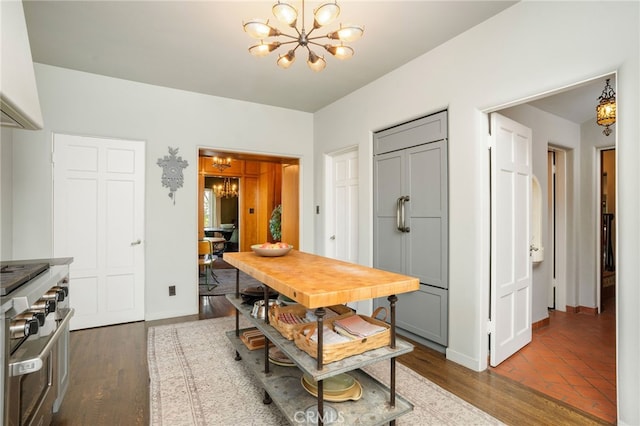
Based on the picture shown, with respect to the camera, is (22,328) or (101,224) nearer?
(22,328)

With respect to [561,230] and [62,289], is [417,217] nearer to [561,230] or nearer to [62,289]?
[561,230]

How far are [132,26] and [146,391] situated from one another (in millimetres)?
2953

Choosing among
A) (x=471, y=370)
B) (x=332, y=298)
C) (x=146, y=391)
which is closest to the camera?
(x=332, y=298)

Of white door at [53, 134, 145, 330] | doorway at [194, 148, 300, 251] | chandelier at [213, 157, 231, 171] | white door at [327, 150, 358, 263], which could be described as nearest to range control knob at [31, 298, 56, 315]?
white door at [53, 134, 145, 330]

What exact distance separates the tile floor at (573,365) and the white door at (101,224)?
401cm

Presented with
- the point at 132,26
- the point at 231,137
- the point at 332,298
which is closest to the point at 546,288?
the point at 332,298

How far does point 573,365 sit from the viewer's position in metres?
2.75

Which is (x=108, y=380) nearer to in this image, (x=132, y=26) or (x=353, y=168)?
(x=132, y=26)

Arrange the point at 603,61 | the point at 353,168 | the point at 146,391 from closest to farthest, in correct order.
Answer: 1. the point at 603,61
2. the point at 146,391
3. the point at 353,168

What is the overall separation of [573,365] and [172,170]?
15.3 ft

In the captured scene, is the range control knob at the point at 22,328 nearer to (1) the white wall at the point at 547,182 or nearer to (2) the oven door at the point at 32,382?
(2) the oven door at the point at 32,382

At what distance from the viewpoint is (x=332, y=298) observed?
1443mm

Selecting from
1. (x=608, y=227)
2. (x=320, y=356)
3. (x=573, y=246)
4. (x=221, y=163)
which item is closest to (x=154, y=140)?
(x=320, y=356)

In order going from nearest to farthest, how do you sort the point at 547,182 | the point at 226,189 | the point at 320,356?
the point at 320,356 → the point at 547,182 → the point at 226,189
